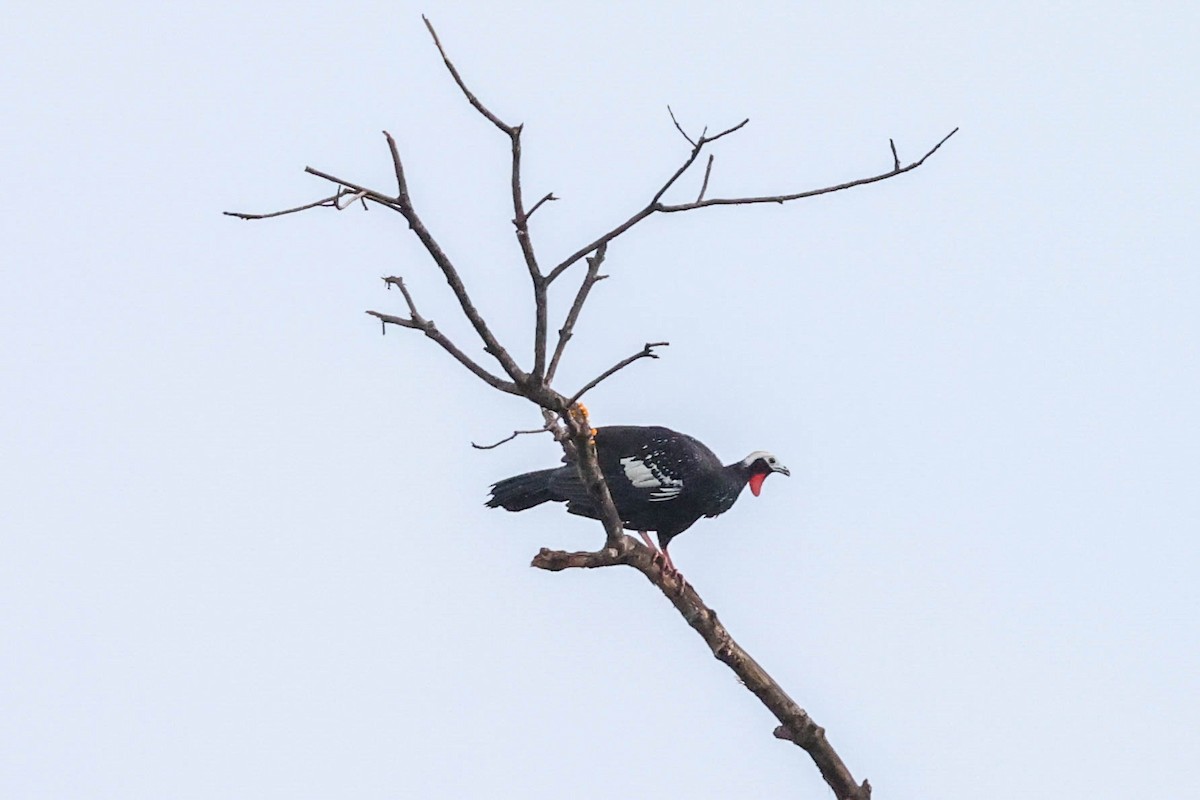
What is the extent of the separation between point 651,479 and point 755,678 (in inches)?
51.5

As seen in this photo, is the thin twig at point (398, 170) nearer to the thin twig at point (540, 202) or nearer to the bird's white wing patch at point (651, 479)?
the thin twig at point (540, 202)

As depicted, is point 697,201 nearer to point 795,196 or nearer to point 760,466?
point 795,196

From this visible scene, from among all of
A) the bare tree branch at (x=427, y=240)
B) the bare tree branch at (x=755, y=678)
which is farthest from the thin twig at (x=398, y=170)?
the bare tree branch at (x=755, y=678)

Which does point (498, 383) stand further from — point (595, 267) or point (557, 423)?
point (557, 423)

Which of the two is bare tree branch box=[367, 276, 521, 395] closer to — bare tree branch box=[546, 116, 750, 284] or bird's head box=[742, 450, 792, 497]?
bare tree branch box=[546, 116, 750, 284]

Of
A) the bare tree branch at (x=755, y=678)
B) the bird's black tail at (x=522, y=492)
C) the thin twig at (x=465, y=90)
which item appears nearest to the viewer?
the thin twig at (x=465, y=90)

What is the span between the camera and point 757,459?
900cm

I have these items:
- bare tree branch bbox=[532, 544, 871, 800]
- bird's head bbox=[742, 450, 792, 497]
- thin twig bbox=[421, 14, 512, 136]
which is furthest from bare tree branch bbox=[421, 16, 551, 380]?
bird's head bbox=[742, 450, 792, 497]

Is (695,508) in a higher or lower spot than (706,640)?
higher

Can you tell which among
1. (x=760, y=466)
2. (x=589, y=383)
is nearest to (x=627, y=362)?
(x=589, y=383)

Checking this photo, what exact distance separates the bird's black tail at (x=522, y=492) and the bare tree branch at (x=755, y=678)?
80cm

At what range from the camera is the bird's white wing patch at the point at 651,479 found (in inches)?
327

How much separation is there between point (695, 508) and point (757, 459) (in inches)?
27.3

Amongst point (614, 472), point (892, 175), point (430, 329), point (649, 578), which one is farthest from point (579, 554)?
point (892, 175)
